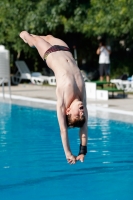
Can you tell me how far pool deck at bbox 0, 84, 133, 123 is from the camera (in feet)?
48.9

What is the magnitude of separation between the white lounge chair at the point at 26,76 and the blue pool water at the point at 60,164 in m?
9.54

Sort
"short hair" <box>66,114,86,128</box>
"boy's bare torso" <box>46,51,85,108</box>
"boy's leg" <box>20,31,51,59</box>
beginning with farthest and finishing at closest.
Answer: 1. "boy's leg" <box>20,31,51,59</box>
2. "boy's bare torso" <box>46,51,85,108</box>
3. "short hair" <box>66,114,86,128</box>

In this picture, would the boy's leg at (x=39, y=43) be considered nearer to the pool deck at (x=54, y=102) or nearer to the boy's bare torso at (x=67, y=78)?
the boy's bare torso at (x=67, y=78)

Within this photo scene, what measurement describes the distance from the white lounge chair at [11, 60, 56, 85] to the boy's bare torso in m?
15.5

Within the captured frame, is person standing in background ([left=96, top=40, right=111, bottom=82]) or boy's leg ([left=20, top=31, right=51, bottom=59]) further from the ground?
boy's leg ([left=20, top=31, right=51, bottom=59])

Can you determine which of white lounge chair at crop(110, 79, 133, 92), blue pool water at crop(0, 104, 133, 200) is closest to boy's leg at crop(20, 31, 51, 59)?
blue pool water at crop(0, 104, 133, 200)

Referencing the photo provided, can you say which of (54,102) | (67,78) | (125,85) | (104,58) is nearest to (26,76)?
(104,58)

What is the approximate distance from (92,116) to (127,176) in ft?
19.5

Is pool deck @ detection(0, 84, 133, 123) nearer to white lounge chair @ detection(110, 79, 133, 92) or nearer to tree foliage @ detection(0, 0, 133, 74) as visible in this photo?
white lounge chair @ detection(110, 79, 133, 92)

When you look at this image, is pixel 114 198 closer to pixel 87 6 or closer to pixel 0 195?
pixel 0 195

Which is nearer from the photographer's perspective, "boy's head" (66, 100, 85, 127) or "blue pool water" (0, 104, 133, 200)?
"boy's head" (66, 100, 85, 127)

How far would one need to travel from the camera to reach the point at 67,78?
743 centimetres

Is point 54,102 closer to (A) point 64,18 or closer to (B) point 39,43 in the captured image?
(A) point 64,18

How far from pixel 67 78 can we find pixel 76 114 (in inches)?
19.7
